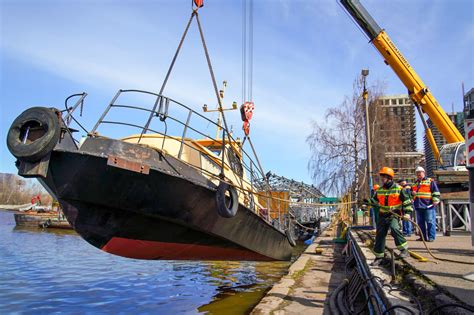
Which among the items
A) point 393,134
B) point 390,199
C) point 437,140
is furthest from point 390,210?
point 393,134

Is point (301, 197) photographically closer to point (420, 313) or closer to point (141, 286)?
point (141, 286)

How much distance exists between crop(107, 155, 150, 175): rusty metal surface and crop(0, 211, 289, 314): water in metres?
2.79

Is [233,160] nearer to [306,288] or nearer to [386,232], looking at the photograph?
[306,288]

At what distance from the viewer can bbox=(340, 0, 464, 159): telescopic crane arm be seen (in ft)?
37.9

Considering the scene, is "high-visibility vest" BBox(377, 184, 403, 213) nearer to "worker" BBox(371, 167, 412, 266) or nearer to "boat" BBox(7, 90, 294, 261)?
"worker" BBox(371, 167, 412, 266)

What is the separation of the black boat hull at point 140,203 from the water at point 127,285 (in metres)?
0.99

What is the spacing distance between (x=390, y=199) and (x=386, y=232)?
0.47 meters

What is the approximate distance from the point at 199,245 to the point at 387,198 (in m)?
3.51

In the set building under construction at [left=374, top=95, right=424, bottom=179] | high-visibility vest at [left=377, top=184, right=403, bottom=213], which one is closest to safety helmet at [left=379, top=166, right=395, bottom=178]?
high-visibility vest at [left=377, top=184, right=403, bottom=213]

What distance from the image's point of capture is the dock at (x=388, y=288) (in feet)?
9.72

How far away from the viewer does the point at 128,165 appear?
5.22 metres

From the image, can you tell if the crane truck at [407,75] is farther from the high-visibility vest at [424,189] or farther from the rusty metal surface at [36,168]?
the rusty metal surface at [36,168]

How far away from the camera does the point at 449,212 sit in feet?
27.5

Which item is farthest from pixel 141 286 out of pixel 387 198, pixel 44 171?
pixel 387 198
